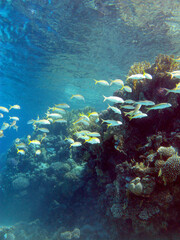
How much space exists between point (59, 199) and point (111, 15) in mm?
13504

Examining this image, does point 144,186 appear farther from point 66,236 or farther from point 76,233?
point 66,236

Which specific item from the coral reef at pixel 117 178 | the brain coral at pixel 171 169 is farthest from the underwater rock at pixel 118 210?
the brain coral at pixel 171 169

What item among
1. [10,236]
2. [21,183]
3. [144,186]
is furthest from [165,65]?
→ [10,236]

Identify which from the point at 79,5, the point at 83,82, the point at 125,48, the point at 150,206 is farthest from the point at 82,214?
the point at 83,82

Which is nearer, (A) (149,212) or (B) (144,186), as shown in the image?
(B) (144,186)

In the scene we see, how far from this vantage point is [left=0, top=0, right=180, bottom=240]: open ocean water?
3873 mm

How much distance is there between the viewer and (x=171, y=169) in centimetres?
309

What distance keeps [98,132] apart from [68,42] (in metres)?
11.9

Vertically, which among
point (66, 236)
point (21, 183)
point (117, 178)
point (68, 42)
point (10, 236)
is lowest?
point (66, 236)

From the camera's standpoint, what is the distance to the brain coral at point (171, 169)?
3055mm

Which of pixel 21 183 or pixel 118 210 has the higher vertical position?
pixel 21 183

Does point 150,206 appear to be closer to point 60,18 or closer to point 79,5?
point 79,5

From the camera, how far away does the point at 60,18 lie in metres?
11.3

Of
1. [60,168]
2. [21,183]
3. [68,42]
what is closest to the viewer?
[60,168]
